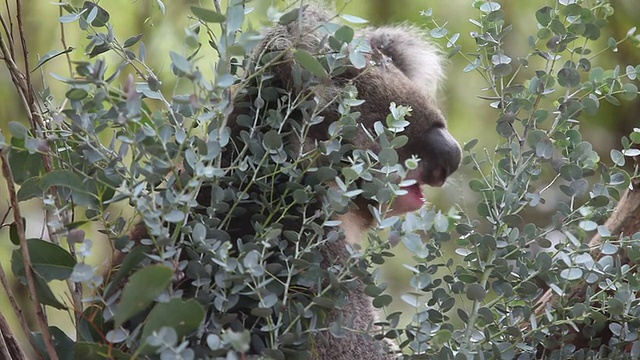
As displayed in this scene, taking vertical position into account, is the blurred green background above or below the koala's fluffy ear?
below

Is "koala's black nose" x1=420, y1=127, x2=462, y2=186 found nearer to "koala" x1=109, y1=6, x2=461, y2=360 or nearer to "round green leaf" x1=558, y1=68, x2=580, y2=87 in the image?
"koala" x1=109, y1=6, x2=461, y2=360

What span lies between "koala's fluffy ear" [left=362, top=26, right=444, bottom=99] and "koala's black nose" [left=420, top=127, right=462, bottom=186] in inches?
10.1

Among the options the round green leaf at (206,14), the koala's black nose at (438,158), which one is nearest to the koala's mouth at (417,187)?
the koala's black nose at (438,158)

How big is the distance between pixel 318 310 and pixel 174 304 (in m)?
0.26

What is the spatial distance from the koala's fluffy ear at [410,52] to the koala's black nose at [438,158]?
0.84ft

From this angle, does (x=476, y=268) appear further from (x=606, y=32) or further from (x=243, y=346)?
(x=606, y=32)

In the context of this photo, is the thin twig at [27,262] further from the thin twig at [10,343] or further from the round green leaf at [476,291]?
the round green leaf at [476,291]

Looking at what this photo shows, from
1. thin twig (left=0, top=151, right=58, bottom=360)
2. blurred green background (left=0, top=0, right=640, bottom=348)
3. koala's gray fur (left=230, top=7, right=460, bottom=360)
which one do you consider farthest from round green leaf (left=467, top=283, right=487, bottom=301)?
blurred green background (left=0, top=0, right=640, bottom=348)

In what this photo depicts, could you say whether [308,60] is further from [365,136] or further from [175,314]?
[365,136]

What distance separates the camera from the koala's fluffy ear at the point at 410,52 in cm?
190

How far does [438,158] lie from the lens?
1590 mm

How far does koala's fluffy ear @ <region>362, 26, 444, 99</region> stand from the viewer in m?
1.90

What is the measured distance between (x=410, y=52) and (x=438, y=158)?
0.46 meters

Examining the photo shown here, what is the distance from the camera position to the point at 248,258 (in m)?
0.85
